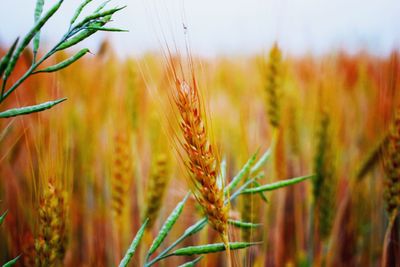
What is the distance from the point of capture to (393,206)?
1.01 m

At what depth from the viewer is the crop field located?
679 millimetres

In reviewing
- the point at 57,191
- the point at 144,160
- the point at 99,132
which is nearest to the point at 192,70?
the point at 57,191

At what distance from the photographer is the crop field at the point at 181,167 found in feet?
2.23

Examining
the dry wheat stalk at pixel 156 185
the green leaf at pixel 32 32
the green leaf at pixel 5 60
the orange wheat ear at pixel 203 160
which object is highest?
the green leaf at pixel 32 32

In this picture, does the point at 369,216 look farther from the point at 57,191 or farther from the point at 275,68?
the point at 57,191

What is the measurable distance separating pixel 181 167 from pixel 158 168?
0.43 m

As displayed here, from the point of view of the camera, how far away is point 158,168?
1181mm

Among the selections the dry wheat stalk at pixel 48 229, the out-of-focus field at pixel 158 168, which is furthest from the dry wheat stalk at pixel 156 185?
the dry wheat stalk at pixel 48 229

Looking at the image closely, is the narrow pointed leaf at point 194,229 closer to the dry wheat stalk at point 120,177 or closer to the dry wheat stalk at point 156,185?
the dry wheat stalk at point 156,185

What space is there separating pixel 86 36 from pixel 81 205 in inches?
56.2

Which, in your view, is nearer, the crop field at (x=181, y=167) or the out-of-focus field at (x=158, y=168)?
the crop field at (x=181, y=167)

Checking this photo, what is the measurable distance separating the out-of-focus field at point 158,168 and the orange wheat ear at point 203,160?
3.0 inches

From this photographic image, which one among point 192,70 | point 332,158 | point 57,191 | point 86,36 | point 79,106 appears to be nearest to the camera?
point 86,36

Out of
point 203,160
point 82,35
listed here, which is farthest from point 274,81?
point 82,35
